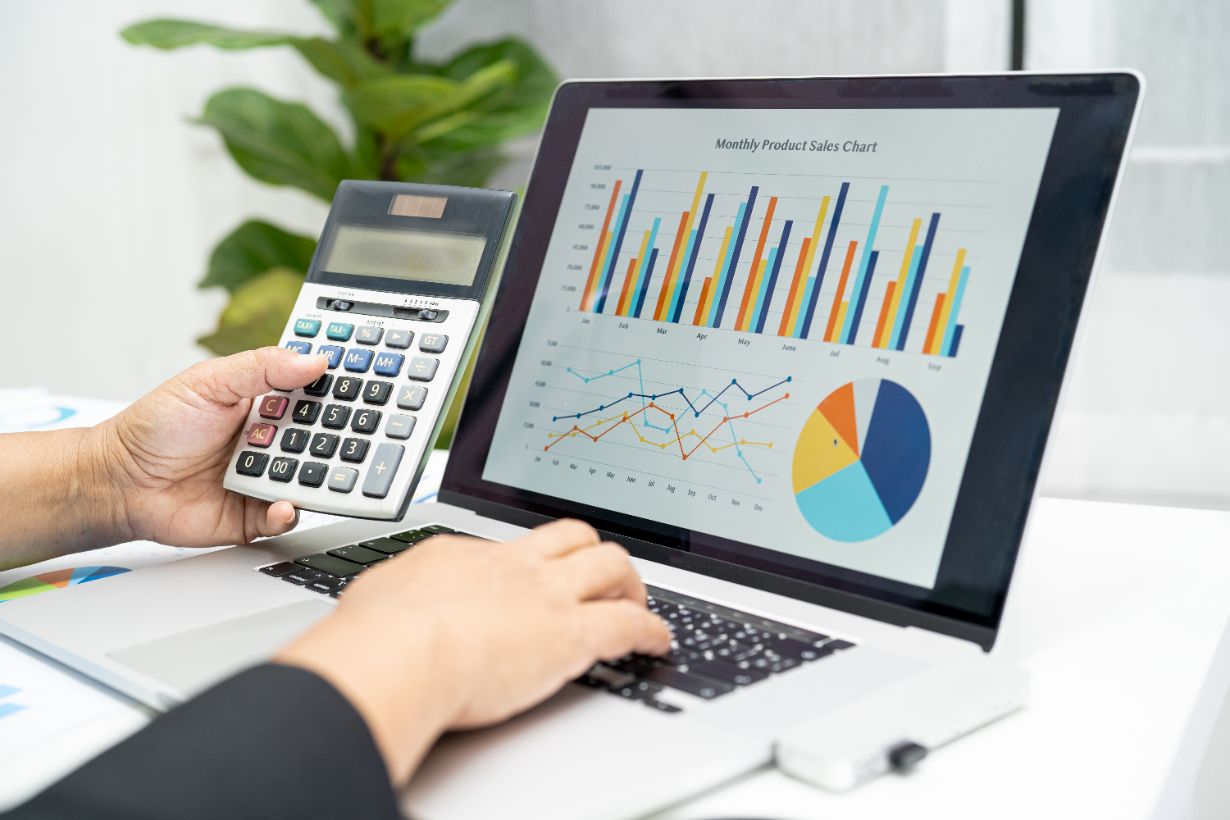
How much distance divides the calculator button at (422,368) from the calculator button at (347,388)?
38 mm

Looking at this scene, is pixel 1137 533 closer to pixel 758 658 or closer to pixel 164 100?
pixel 758 658

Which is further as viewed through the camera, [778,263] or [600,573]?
[778,263]

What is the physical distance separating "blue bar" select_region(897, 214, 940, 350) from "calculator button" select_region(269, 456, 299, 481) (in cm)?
36

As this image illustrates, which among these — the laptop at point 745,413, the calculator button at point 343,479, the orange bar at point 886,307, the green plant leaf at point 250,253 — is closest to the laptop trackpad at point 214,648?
the laptop at point 745,413

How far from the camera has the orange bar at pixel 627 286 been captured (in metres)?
0.70

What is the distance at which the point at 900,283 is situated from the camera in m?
0.59

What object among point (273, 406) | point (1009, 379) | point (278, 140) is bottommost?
point (273, 406)

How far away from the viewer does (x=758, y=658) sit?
0.51 m

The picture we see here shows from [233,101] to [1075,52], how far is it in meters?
1.35

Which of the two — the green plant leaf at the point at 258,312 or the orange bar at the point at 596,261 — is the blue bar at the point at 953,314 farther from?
the green plant leaf at the point at 258,312

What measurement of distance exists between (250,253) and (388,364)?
1.43m

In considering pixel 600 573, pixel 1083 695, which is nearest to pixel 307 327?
pixel 600 573

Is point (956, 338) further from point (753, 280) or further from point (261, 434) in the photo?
point (261, 434)

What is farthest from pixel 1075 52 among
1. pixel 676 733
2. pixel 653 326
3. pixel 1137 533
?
pixel 676 733
